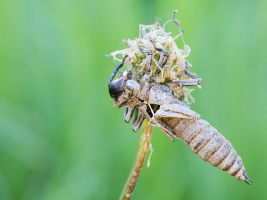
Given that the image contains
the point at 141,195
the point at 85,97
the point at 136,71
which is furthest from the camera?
the point at 85,97

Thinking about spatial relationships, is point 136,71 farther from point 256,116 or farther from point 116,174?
point 256,116

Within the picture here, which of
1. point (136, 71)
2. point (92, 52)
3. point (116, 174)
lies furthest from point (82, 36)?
point (136, 71)

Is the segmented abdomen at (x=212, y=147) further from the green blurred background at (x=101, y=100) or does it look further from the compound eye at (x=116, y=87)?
the green blurred background at (x=101, y=100)

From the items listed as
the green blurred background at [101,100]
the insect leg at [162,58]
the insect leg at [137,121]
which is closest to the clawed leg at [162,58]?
the insect leg at [162,58]

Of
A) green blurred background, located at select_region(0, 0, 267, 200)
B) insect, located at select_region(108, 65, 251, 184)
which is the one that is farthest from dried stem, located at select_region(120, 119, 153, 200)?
green blurred background, located at select_region(0, 0, 267, 200)

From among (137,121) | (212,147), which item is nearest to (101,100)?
(137,121)

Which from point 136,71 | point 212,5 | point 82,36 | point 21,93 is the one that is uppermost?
point 212,5

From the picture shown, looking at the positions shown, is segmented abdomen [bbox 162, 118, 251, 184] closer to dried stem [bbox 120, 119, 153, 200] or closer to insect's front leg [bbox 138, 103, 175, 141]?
insect's front leg [bbox 138, 103, 175, 141]

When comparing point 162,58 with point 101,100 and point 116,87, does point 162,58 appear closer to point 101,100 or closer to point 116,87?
point 116,87
